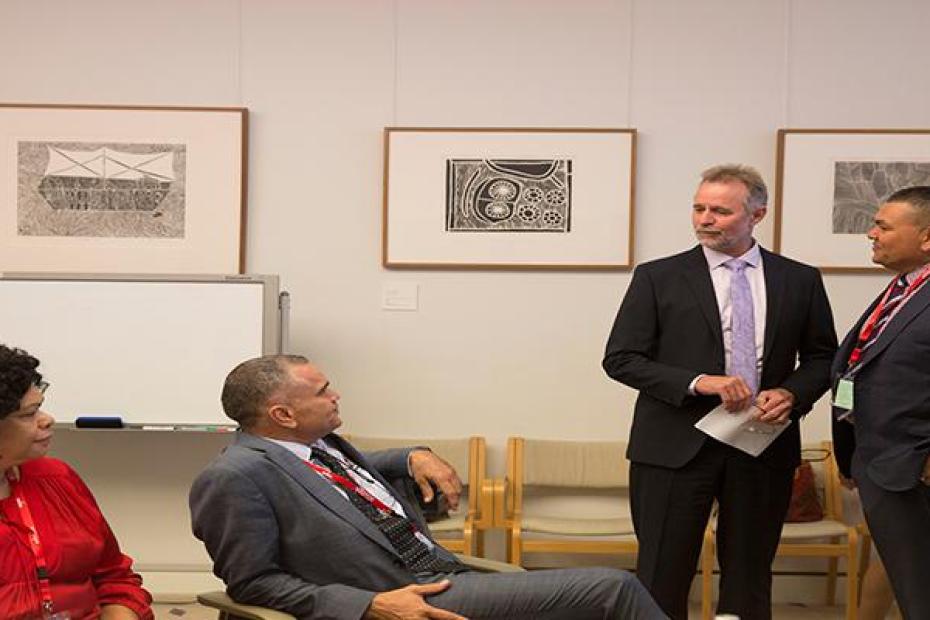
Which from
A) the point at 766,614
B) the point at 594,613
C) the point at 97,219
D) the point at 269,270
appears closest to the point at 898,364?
the point at 766,614

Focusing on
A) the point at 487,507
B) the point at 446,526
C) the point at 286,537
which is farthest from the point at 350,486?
the point at 487,507

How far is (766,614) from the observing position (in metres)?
3.55

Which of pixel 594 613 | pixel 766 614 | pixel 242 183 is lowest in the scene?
pixel 766 614

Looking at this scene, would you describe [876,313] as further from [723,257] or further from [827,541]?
[827,541]

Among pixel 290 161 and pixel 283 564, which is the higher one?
pixel 290 161

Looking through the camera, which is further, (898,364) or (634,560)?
(634,560)

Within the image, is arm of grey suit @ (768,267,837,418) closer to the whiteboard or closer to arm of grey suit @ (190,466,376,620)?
arm of grey suit @ (190,466,376,620)

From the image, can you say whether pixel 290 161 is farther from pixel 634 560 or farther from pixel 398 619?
pixel 398 619

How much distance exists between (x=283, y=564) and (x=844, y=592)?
3392 mm

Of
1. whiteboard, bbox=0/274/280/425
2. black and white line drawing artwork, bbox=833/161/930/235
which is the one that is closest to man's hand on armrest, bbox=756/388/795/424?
black and white line drawing artwork, bbox=833/161/930/235

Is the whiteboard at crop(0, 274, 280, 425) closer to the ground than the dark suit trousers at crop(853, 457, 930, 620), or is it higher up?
higher up

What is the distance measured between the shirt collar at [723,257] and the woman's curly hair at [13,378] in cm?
203

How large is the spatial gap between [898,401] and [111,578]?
214 centimetres

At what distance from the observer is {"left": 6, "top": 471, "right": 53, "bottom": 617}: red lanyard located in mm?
2500
